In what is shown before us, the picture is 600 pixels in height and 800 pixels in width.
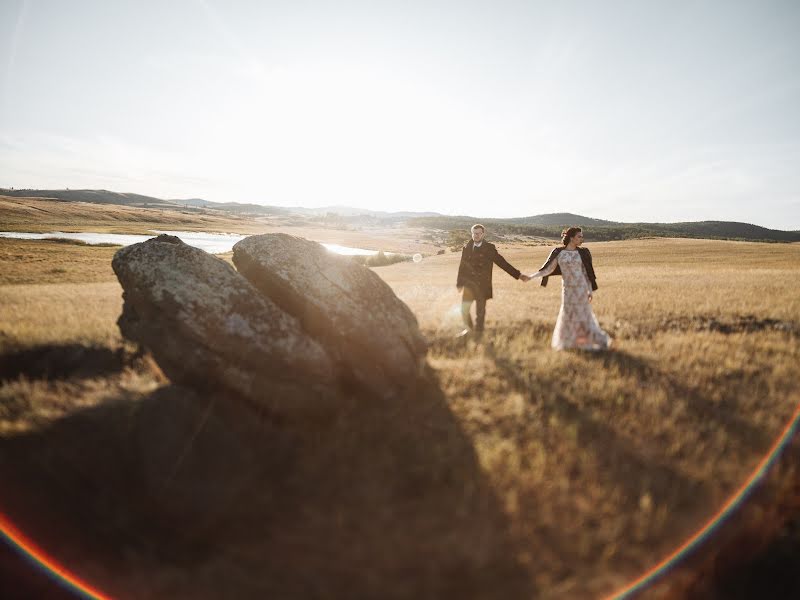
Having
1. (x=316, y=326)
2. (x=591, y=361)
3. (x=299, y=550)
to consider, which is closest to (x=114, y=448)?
(x=299, y=550)

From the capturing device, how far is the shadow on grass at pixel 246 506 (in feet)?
11.7

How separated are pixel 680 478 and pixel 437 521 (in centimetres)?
303

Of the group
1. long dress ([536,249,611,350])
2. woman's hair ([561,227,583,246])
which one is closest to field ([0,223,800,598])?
long dress ([536,249,611,350])

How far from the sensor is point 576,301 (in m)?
10.2

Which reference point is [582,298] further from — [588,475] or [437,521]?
[437,521]

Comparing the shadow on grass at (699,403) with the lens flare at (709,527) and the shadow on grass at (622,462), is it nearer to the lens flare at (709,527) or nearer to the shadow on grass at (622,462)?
the lens flare at (709,527)

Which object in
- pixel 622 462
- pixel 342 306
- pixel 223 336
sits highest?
pixel 342 306

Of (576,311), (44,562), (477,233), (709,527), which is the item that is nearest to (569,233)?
(576,311)

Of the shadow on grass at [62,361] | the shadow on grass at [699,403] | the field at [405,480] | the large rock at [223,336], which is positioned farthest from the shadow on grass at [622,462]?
the shadow on grass at [62,361]

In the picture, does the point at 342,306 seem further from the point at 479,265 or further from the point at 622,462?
the point at 479,265

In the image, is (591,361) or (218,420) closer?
(218,420)

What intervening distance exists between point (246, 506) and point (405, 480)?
1824mm

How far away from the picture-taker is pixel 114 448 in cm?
484

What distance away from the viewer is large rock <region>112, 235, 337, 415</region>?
6.11 metres
